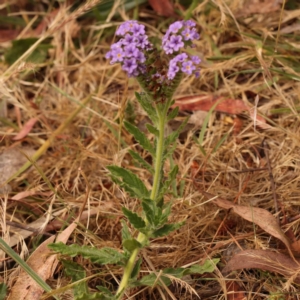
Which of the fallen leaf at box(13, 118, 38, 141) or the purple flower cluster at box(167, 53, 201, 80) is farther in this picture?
the fallen leaf at box(13, 118, 38, 141)

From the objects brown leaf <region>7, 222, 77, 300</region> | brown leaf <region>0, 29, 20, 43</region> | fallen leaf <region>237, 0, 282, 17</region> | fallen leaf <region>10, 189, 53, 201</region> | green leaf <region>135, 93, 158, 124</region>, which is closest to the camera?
green leaf <region>135, 93, 158, 124</region>

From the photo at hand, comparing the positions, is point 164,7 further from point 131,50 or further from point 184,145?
point 131,50

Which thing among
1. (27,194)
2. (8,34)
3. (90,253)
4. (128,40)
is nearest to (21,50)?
(8,34)

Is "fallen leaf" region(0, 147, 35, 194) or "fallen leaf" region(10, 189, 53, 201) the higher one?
"fallen leaf" region(0, 147, 35, 194)

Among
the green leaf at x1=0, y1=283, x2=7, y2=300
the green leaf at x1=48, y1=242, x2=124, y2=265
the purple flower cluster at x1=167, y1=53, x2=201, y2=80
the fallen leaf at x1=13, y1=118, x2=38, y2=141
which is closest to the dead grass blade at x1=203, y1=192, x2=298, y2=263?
the green leaf at x1=48, y1=242, x2=124, y2=265

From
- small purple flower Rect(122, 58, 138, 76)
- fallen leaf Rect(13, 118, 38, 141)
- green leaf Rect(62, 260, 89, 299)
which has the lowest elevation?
green leaf Rect(62, 260, 89, 299)

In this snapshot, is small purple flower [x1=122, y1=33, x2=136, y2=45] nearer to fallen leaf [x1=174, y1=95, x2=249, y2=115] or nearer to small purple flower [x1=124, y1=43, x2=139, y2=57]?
small purple flower [x1=124, y1=43, x2=139, y2=57]
